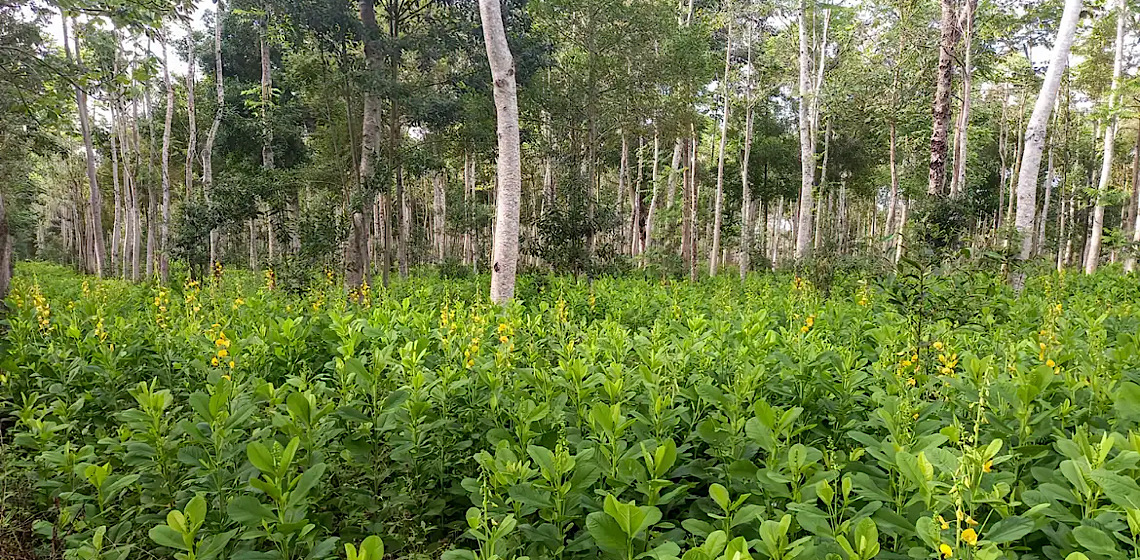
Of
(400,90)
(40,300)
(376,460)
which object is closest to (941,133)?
(400,90)

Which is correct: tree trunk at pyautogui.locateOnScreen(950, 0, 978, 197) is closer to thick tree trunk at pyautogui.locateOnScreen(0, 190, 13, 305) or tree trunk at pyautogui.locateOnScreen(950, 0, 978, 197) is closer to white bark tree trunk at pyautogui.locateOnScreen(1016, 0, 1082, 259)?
white bark tree trunk at pyautogui.locateOnScreen(1016, 0, 1082, 259)

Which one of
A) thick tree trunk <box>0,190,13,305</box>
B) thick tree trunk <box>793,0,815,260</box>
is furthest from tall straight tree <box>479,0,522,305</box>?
thick tree trunk <box>793,0,815,260</box>

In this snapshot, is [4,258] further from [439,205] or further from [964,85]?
[439,205]

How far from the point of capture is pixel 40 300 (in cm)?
545

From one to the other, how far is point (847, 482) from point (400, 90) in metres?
12.3

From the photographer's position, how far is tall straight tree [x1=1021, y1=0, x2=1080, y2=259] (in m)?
8.53

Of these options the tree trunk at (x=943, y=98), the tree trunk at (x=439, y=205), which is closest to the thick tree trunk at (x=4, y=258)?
the tree trunk at (x=943, y=98)

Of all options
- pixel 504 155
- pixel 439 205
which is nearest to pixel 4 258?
pixel 504 155

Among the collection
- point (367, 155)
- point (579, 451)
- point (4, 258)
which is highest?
point (367, 155)

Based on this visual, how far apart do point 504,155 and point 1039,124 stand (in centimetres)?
825

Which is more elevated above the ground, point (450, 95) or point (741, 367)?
point (450, 95)

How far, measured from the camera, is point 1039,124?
898cm

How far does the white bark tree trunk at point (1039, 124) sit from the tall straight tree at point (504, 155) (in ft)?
23.7

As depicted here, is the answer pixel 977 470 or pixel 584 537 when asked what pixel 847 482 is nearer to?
pixel 977 470
